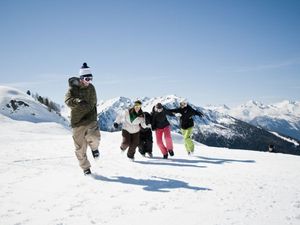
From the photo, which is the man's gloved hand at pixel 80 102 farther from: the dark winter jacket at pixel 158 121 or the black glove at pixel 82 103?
the dark winter jacket at pixel 158 121

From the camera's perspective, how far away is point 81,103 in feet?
27.4

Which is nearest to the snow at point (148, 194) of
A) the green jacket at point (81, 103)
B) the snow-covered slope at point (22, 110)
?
the green jacket at point (81, 103)

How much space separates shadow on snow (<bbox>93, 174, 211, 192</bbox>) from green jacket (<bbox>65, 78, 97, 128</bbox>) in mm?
1530

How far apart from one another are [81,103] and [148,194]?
324 centimetres

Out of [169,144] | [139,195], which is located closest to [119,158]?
[169,144]

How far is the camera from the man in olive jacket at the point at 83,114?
8.43m

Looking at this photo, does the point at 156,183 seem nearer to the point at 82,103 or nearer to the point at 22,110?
the point at 82,103

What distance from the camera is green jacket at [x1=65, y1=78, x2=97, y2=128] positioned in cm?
840

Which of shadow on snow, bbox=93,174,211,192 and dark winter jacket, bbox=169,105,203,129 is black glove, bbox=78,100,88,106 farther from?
dark winter jacket, bbox=169,105,203,129

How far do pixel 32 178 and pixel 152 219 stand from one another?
13.4 feet

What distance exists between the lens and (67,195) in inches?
244

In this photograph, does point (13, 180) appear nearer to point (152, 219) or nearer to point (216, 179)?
point (152, 219)

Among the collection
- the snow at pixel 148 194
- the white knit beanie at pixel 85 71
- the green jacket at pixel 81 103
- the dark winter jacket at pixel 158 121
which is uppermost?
the white knit beanie at pixel 85 71

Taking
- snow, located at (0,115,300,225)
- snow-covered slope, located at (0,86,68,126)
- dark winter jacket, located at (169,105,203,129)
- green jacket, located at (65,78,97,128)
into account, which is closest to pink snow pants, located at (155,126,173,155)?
dark winter jacket, located at (169,105,203,129)
